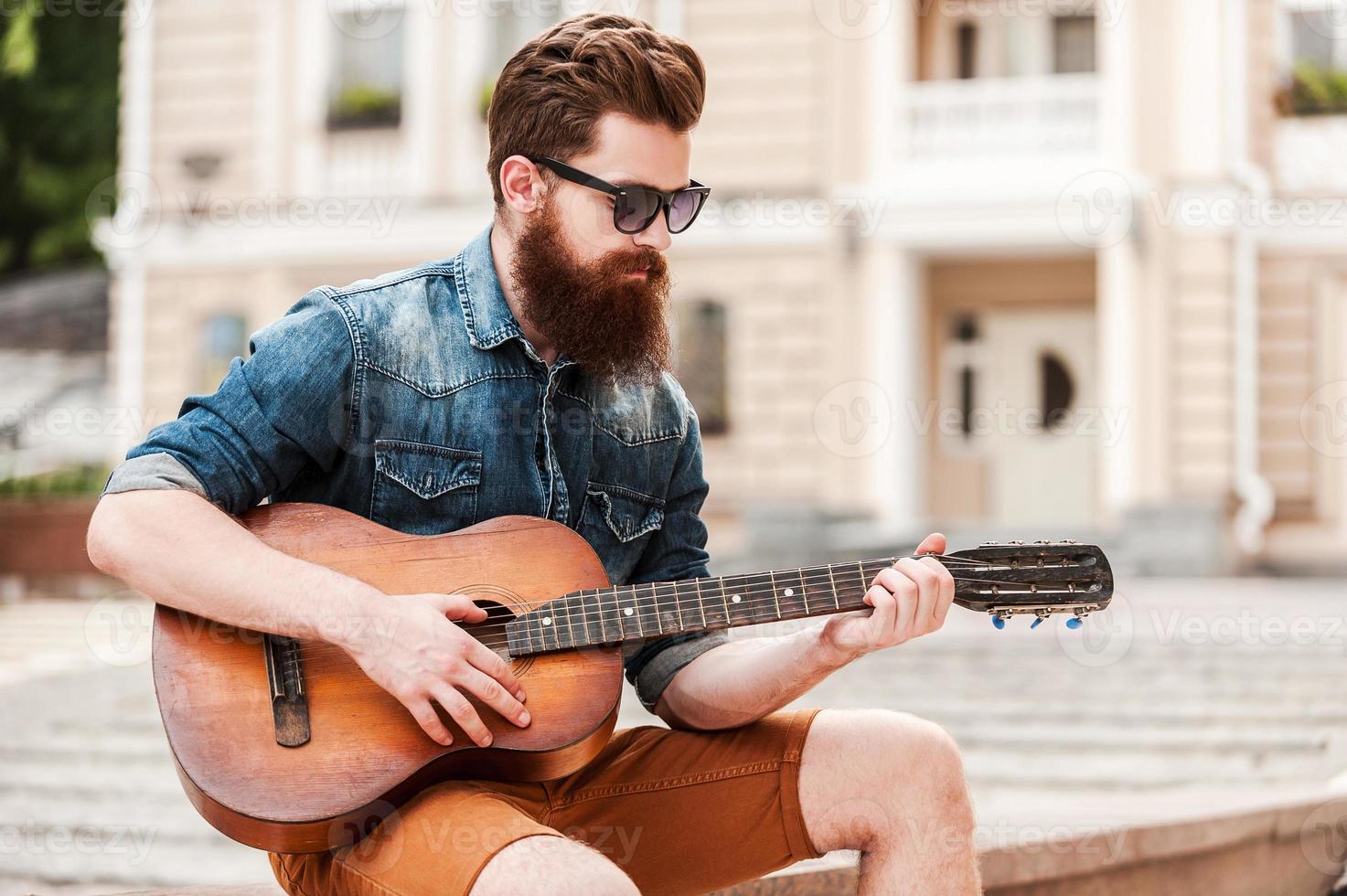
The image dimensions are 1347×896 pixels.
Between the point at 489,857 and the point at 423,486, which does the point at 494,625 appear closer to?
the point at 423,486

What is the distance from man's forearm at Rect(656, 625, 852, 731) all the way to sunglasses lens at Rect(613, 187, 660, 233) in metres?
0.71

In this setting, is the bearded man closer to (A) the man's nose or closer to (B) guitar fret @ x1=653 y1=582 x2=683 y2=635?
(A) the man's nose

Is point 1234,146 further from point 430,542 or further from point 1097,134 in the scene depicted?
point 430,542

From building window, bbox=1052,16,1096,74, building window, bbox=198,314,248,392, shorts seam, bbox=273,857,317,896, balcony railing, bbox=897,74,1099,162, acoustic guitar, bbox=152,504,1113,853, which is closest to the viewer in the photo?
acoustic guitar, bbox=152,504,1113,853

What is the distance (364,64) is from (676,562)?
44.0 feet

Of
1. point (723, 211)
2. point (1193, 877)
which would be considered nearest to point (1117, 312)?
point (723, 211)

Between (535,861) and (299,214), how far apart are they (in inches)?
528

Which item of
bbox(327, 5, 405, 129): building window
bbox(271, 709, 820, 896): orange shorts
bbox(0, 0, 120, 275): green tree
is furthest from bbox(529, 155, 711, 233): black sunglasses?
bbox(0, 0, 120, 275): green tree

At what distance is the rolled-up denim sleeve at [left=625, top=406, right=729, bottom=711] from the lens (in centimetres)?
241

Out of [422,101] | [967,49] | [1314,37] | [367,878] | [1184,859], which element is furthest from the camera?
[967,49]

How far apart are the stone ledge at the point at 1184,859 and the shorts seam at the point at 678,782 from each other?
552 mm

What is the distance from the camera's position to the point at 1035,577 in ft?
7.18

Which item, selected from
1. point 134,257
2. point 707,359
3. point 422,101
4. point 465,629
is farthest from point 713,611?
point 134,257

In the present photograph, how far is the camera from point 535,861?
71.5 inches
